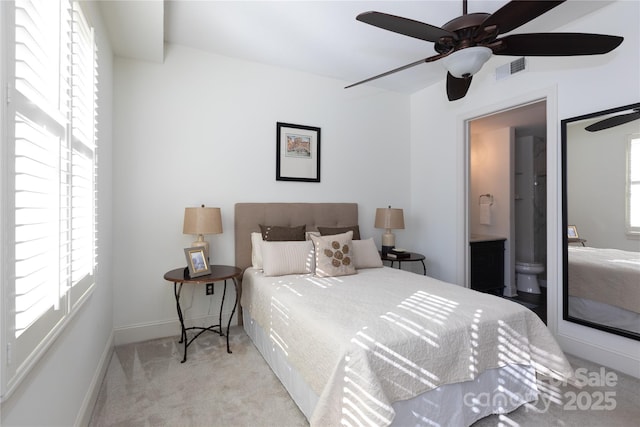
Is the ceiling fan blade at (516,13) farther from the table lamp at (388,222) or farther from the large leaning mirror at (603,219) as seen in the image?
the table lamp at (388,222)

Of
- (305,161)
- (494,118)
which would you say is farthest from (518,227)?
(305,161)

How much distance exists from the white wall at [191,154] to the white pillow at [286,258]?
0.63 m

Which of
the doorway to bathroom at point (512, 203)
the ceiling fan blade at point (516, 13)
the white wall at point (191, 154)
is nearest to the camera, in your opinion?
the ceiling fan blade at point (516, 13)

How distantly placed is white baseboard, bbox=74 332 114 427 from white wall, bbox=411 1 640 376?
3579 millimetres

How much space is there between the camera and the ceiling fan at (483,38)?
1.65m

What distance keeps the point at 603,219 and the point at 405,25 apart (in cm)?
236

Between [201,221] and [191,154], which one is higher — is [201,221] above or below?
below

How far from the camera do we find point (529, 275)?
15.8 feet

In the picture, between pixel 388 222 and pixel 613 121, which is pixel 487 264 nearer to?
pixel 388 222

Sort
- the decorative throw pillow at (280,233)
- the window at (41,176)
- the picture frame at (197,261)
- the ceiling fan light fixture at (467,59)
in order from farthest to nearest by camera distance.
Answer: the decorative throw pillow at (280,233) → the picture frame at (197,261) → the ceiling fan light fixture at (467,59) → the window at (41,176)

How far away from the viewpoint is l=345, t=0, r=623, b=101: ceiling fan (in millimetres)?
1649

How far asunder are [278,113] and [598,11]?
9.67 feet

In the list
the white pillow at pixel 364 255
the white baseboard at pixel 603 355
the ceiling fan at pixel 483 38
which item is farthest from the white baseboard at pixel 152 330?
the white baseboard at pixel 603 355

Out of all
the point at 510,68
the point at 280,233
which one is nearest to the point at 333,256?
the point at 280,233
